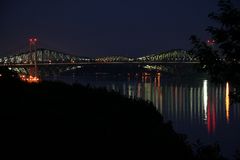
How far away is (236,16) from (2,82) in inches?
324

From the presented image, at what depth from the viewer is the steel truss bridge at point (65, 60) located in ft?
229

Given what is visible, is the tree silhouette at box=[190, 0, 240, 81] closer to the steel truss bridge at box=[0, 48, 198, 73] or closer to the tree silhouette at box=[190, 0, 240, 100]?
the tree silhouette at box=[190, 0, 240, 100]

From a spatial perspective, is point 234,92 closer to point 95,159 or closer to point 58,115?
point 95,159

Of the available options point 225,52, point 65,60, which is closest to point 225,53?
point 225,52

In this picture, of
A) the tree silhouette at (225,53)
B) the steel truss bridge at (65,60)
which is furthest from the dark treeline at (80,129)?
the steel truss bridge at (65,60)

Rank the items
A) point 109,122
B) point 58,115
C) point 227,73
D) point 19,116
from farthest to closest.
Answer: point 109,122, point 58,115, point 19,116, point 227,73

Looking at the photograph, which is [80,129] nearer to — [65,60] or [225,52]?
[225,52]

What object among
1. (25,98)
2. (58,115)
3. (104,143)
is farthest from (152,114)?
(104,143)

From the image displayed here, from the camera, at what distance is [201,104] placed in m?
48.8

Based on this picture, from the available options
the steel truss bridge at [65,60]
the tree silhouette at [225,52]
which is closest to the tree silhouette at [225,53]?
the tree silhouette at [225,52]

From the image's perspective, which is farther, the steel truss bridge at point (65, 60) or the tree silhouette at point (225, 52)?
the steel truss bridge at point (65, 60)

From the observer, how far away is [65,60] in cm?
8462

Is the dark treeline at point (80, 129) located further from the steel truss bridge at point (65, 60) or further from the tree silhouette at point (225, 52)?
the steel truss bridge at point (65, 60)

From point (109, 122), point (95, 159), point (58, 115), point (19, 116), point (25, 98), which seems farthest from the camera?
point (25, 98)
